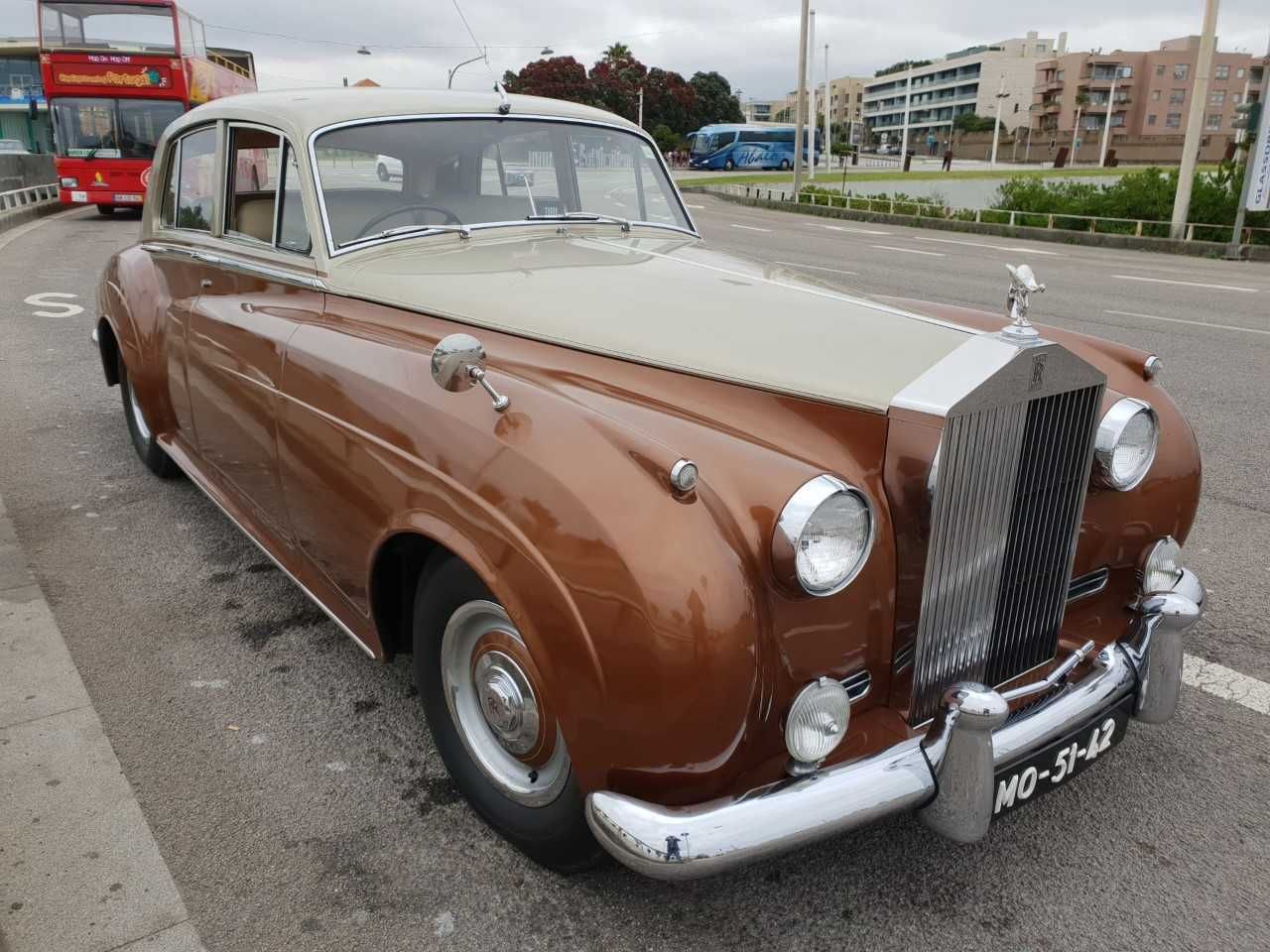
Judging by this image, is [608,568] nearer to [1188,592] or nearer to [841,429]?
[841,429]

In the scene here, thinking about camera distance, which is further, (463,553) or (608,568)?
(463,553)

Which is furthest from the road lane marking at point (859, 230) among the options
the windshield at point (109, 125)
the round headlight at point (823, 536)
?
the round headlight at point (823, 536)

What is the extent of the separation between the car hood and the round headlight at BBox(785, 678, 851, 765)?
1.95 feet

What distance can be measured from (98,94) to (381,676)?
701 inches

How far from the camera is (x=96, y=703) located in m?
2.86

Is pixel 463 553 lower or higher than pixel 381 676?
higher

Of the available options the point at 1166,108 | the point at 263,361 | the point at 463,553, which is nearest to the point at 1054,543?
the point at 463,553

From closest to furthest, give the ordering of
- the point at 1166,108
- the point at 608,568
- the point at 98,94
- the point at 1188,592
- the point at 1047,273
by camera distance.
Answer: the point at 608,568
the point at 1188,592
the point at 1047,273
the point at 98,94
the point at 1166,108

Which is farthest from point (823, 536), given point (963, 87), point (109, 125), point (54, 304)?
point (963, 87)

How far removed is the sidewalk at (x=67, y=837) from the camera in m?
2.02

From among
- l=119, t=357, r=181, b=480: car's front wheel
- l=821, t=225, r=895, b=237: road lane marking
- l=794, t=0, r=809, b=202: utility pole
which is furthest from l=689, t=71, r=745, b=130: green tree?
l=119, t=357, r=181, b=480: car's front wheel

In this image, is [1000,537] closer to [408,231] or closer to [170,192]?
[408,231]

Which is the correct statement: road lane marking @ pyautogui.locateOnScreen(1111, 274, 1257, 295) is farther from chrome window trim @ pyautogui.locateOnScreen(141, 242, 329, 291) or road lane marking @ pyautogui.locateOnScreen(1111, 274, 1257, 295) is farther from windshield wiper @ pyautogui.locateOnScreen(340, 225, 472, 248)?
chrome window trim @ pyautogui.locateOnScreen(141, 242, 329, 291)

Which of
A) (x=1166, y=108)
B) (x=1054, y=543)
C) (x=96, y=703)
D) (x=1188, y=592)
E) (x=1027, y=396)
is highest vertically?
(x=1166, y=108)
